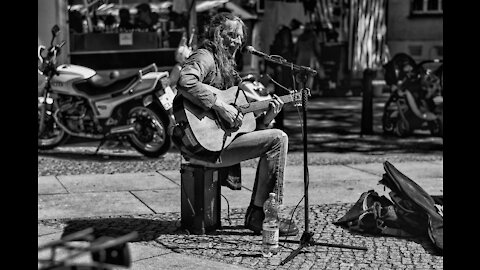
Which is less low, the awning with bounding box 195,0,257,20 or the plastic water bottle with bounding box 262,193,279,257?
the awning with bounding box 195,0,257,20

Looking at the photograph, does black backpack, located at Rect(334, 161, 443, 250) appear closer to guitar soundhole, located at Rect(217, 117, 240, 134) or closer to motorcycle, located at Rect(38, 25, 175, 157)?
guitar soundhole, located at Rect(217, 117, 240, 134)

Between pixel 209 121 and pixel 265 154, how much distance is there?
481mm

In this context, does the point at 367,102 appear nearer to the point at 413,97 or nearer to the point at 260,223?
the point at 413,97

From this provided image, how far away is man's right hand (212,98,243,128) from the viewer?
17.8 feet

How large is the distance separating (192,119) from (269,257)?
3.50 feet

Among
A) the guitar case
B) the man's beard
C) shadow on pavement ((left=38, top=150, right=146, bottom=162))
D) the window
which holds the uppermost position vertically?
the window

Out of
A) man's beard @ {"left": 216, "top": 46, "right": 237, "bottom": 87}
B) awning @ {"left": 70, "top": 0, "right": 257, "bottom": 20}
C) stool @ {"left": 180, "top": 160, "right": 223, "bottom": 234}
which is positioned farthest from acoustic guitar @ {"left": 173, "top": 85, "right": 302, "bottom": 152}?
awning @ {"left": 70, "top": 0, "right": 257, "bottom": 20}

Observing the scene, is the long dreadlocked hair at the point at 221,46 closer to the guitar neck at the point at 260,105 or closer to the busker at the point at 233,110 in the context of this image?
the busker at the point at 233,110

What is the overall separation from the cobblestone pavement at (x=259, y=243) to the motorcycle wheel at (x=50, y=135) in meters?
3.95

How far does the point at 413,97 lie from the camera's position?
11719 millimetres

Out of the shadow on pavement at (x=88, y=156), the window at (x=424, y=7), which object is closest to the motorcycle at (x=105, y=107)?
the shadow on pavement at (x=88, y=156)

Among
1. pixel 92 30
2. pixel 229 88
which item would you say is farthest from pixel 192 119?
pixel 92 30

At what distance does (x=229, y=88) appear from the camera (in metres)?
5.70

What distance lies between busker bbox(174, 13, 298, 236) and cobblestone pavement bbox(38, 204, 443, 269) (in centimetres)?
33
